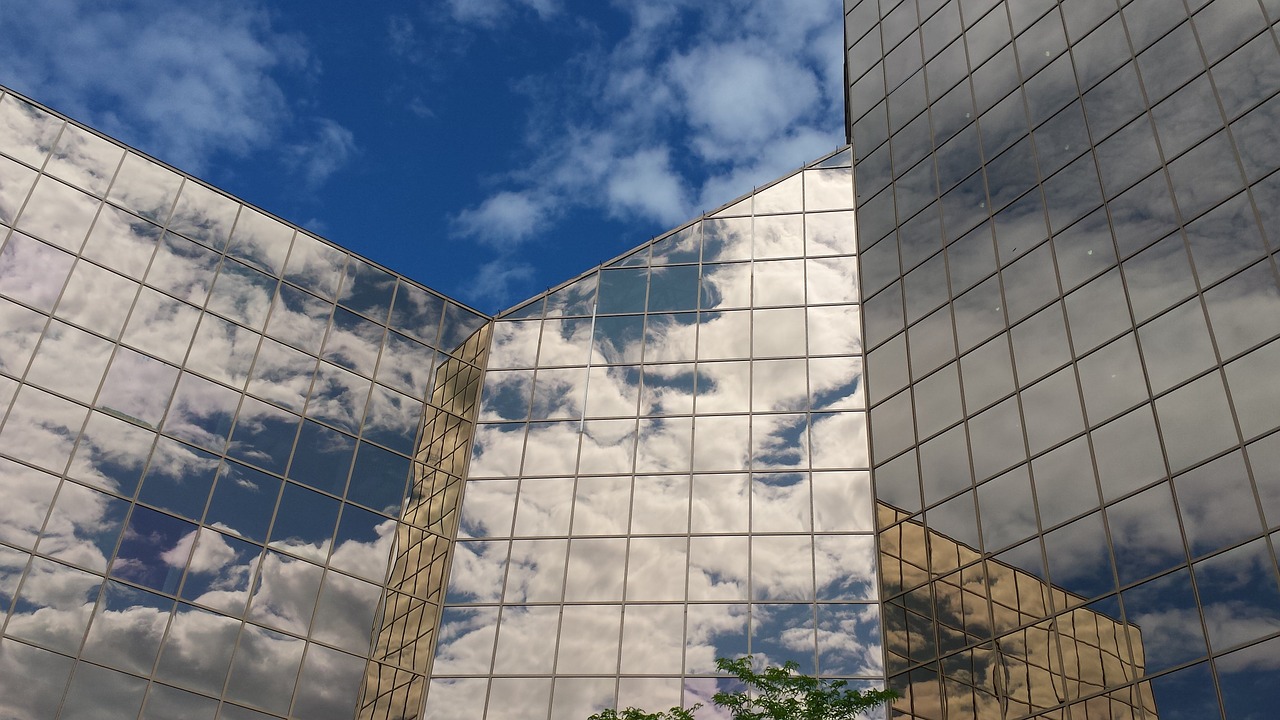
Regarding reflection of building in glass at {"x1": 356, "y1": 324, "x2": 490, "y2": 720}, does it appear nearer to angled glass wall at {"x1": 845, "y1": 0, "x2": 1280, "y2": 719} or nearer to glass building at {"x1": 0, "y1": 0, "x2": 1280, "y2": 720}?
glass building at {"x1": 0, "y1": 0, "x2": 1280, "y2": 720}

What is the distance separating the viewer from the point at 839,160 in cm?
4197

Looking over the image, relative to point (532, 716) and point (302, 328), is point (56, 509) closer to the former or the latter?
point (302, 328)

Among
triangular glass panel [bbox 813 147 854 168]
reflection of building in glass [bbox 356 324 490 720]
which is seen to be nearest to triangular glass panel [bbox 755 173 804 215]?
triangular glass panel [bbox 813 147 854 168]

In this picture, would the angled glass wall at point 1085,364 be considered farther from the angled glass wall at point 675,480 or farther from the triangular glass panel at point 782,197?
the triangular glass panel at point 782,197

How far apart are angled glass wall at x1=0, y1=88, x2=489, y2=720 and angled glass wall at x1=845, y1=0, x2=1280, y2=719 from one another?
53.7ft

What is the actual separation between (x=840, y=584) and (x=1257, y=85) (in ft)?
58.5

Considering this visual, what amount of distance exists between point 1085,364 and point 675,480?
1389 centimetres

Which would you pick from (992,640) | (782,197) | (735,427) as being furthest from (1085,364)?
(782,197)

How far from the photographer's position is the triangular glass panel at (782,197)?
137 feet

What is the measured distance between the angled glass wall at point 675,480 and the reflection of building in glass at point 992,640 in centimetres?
148

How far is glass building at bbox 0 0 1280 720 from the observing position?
26.6 meters

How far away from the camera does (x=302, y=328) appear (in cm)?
3769

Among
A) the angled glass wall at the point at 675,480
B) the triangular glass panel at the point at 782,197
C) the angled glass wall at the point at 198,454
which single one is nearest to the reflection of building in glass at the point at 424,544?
the angled glass wall at the point at 198,454

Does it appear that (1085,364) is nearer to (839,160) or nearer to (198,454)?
(839,160)
